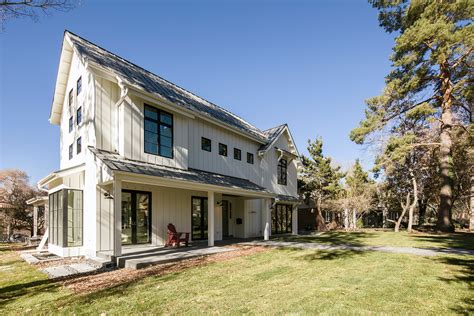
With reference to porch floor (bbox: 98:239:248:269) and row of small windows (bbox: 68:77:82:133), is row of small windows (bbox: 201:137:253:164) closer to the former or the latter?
porch floor (bbox: 98:239:248:269)

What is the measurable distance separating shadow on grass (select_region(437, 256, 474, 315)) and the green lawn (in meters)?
0.01

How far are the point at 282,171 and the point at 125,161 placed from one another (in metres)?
12.8

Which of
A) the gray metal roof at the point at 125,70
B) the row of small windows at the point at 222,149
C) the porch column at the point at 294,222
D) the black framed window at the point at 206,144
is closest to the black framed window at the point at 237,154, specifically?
the row of small windows at the point at 222,149

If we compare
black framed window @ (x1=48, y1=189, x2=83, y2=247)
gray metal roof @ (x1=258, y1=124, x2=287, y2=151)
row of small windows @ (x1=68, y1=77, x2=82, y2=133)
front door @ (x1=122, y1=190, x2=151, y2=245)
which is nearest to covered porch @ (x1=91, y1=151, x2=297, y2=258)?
front door @ (x1=122, y1=190, x2=151, y2=245)

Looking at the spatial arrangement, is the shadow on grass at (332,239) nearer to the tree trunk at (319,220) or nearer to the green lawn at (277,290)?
the green lawn at (277,290)

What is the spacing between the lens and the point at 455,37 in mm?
13508

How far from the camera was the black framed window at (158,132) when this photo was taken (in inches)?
419

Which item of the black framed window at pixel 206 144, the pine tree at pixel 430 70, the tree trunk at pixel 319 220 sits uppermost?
the pine tree at pixel 430 70

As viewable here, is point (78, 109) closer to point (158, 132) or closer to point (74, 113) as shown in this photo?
point (74, 113)

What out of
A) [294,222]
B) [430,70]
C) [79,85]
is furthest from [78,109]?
[430,70]

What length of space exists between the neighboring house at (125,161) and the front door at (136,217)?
37 millimetres

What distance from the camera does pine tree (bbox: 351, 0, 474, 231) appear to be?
1431cm

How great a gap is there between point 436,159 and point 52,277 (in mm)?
24830

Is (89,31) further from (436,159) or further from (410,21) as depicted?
(436,159)
